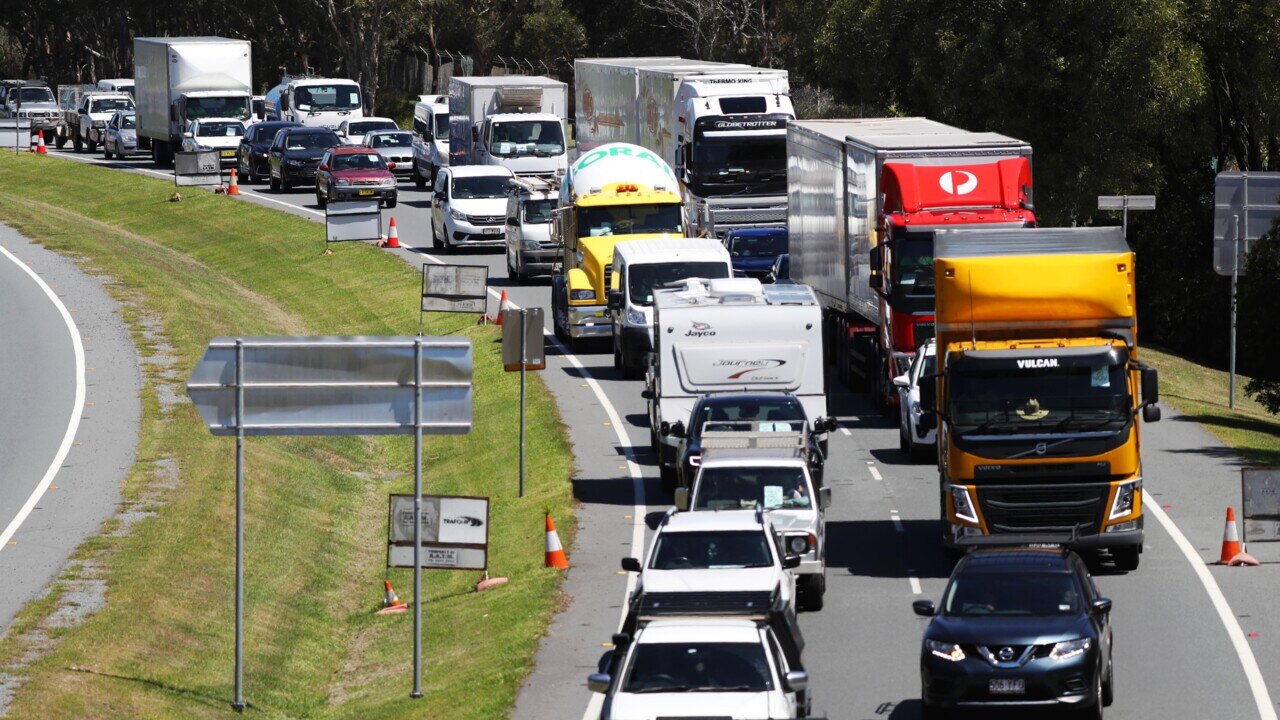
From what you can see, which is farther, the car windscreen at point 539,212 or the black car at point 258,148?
the black car at point 258,148

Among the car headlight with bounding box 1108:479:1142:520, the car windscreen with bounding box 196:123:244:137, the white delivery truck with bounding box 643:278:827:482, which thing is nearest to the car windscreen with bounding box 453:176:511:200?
the white delivery truck with bounding box 643:278:827:482

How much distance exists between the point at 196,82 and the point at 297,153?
8010mm

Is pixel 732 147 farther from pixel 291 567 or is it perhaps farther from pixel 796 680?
pixel 796 680

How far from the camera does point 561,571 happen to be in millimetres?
23328

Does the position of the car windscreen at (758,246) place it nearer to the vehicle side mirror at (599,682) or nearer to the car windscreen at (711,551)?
the car windscreen at (711,551)

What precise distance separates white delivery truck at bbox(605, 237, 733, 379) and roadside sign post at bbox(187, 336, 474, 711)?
1563 cm

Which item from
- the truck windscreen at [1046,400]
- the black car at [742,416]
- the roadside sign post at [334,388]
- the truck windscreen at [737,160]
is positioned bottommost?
the black car at [742,416]

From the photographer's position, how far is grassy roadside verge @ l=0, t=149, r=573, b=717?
20.1m

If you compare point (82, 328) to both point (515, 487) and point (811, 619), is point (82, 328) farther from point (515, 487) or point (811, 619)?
point (811, 619)

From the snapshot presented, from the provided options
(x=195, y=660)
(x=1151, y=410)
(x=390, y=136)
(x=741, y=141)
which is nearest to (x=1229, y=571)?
(x=1151, y=410)

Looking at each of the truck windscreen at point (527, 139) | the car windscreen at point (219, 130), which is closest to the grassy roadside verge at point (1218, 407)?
the truck windscreen at point (527, 139)

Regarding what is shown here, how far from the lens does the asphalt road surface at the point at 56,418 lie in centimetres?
2580

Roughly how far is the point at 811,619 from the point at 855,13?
3158cm

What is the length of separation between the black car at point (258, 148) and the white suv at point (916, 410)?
137 feet
